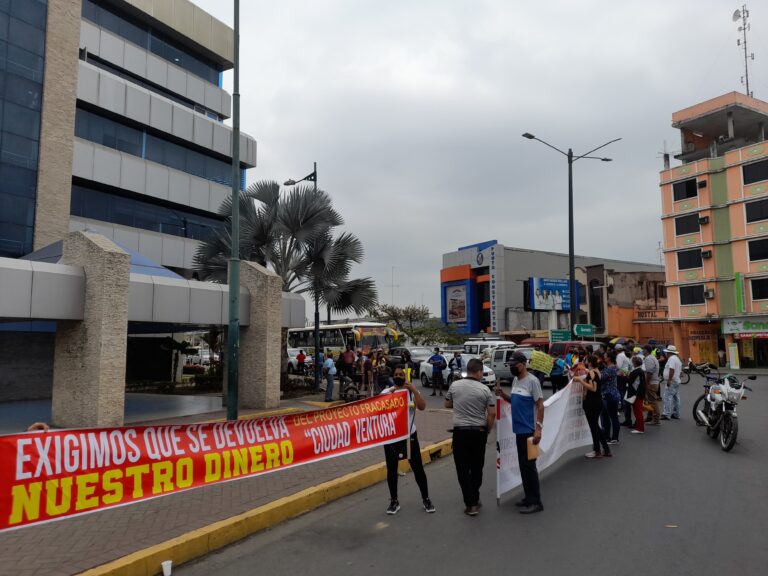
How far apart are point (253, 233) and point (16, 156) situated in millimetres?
8383

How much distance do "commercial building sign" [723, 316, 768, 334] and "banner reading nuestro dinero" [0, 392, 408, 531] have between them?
124ft

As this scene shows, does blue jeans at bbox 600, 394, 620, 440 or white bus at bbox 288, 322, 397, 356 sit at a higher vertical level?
white bus at bbox 288, 322, 397, 356

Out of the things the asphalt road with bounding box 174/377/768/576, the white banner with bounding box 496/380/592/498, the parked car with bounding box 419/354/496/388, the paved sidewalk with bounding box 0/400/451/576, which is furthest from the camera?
the parked car with bounding box 419/354/496/388

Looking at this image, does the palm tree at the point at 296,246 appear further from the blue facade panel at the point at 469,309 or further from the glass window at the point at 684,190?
the blue facade panel at the point at 469,309

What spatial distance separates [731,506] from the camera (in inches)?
250

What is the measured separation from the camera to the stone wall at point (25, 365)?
19328mm

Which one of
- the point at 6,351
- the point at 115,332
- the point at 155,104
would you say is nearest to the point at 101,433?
the point at 115,332

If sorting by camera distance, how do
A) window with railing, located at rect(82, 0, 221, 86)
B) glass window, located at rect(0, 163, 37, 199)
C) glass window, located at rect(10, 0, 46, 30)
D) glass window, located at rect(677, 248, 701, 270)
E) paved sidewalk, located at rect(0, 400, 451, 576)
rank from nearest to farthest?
paved sidewalk, located at rect(0, 400, 451, 576) → glass window, located at rect(0, 163, 37, 199) → glass window, located at rect(10, 0, 46, 30) → window with railing, located at rect(82, 0, 221, 86) → glass window, located at rect(677, 248, 701, 270)

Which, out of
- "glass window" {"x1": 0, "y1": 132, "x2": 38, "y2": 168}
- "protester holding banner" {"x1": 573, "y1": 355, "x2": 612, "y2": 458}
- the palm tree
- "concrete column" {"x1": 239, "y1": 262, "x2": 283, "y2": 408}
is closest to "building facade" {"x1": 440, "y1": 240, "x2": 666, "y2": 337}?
the palm tree

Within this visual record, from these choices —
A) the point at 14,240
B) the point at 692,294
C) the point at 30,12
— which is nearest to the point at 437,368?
the point at 14,240

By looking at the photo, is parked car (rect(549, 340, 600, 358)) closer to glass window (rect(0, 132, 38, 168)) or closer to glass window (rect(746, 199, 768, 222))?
glass window (rect(0, 132, 38, 168))

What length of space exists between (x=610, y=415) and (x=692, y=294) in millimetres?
36218

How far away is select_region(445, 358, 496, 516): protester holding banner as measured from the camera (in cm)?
607

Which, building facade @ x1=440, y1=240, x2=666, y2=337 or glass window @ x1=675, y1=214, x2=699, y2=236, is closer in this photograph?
glass window @ x1=675, y1=214, x2=699, y2=236
